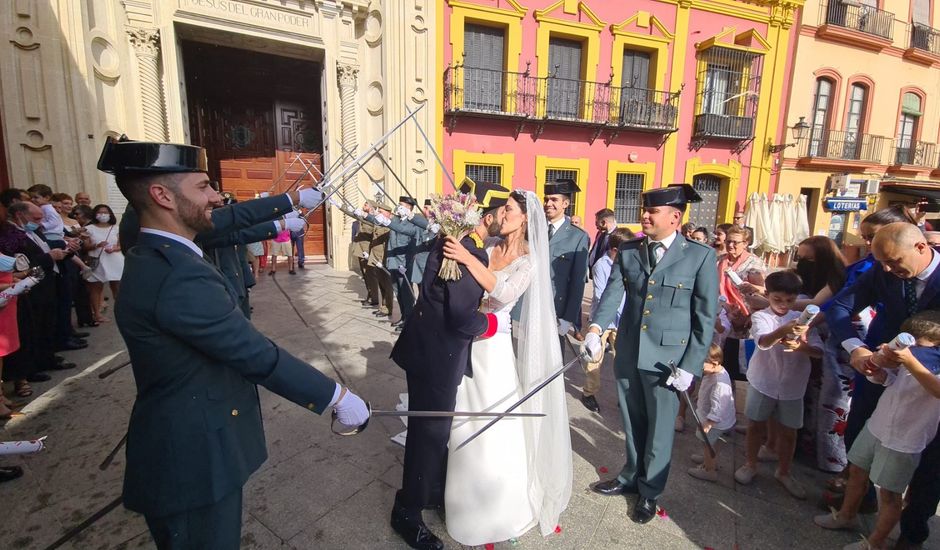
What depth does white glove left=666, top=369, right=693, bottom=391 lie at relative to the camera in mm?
2611

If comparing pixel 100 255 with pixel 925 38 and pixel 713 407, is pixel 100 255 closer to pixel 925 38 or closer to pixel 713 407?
pixel 713 407

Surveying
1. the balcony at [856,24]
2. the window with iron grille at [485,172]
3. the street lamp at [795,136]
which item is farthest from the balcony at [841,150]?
the window with iron grille at [485,172]

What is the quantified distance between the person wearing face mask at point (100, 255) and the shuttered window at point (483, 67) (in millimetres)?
8486

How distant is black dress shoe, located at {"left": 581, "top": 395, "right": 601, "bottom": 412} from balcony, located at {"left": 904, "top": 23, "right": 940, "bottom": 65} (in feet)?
69.1

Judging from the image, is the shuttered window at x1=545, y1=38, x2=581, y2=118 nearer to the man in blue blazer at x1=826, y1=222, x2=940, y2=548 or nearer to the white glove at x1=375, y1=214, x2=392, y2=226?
the white glove at x1=375, y1=214, x2=392, y2=226

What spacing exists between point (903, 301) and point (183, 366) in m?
3.54

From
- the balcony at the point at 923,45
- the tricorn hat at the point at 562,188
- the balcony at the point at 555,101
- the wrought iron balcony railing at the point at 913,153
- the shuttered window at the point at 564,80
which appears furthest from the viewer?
the wrought iron balcony railing at the point at 913,153

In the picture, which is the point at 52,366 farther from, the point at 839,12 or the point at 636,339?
the point at 839,12

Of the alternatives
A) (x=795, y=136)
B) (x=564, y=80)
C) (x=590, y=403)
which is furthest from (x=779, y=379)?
(x=795, y=136)

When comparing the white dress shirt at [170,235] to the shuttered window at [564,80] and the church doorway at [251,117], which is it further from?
the shuttered window at [564,80]

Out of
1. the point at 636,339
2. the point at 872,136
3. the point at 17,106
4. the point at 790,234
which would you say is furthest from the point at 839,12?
the point at 17,106

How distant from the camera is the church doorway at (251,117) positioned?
11.4 m

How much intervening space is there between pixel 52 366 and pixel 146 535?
358cm

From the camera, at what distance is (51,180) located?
8062mm
